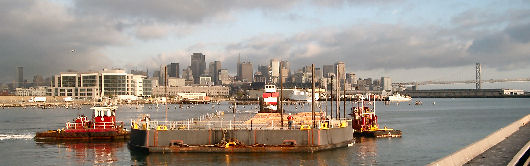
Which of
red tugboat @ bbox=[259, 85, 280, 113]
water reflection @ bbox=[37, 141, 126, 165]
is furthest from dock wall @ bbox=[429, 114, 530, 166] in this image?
water reflection @ bbox=[37, 141, 126, 165]

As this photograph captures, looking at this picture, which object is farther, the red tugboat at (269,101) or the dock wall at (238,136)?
the red tugboat at (269,101)

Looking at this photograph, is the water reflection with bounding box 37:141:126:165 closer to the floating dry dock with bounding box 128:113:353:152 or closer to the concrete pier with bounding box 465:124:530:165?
the floating dry dock with bounding box 128:113:353:152

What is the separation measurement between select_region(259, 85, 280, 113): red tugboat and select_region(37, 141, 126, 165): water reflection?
16.0m

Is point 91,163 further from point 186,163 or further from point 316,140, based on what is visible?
point 316,140

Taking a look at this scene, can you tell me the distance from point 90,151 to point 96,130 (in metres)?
8.00

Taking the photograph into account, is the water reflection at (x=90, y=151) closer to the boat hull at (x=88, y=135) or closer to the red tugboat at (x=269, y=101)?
the boat hull at (x=88, y=135)

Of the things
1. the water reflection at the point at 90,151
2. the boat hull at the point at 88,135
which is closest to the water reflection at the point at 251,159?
the water reflection at the point at 90,151

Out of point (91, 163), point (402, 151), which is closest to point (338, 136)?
point (402, 151)

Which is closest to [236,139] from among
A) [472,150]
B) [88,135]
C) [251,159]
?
[251,159]

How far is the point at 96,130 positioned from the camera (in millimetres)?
59219

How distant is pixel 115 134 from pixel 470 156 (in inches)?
1525

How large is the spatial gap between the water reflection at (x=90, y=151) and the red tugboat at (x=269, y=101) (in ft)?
52.4

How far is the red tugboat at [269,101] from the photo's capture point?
6237cm

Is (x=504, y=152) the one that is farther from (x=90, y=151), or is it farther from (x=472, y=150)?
(x=90, y=151)
